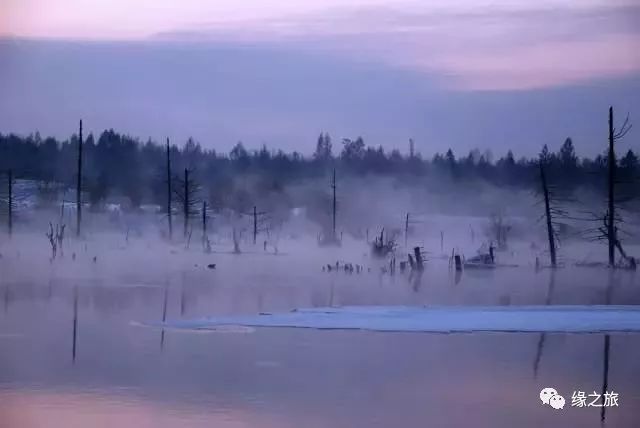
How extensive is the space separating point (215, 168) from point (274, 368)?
2132cm

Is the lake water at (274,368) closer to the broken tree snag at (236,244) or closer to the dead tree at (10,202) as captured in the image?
the broken tree snag at (236,244)

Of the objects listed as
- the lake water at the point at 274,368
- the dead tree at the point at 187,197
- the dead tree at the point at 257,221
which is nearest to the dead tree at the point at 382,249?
the dead tree at the point at 257,221

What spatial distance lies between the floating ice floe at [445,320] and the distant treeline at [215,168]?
1153 cm

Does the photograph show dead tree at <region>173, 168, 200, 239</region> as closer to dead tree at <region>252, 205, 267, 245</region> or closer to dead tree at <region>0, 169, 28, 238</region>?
dead tree at <region>252, 205, 267, 245</region>

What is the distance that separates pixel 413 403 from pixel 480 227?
18.1m

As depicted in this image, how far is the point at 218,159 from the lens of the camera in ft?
92.8

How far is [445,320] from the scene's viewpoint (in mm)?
10422

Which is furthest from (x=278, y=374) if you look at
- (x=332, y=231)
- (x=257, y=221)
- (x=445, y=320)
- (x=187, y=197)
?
(x=257, y=221)

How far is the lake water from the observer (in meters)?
6.43

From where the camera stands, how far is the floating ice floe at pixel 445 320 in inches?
391

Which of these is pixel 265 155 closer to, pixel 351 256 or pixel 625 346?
pixel 351 256

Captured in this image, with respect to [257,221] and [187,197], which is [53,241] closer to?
[187,197]

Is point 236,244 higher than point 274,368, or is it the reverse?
point 236,244

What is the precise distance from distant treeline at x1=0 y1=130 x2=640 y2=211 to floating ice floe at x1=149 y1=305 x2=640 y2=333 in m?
11.5
